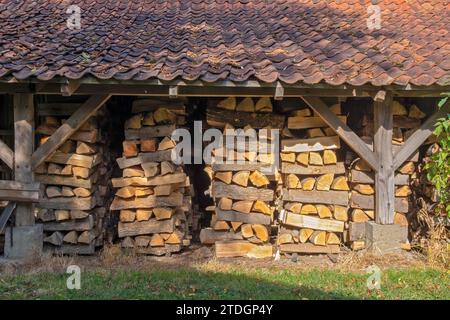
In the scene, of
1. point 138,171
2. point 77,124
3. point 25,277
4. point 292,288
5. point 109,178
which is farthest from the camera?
point 109,178

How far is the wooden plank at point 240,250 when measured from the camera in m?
6.87

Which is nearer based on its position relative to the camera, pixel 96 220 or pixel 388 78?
pixel 388 78

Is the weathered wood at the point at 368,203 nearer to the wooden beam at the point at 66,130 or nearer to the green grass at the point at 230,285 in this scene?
the green grass at the point at 230,285

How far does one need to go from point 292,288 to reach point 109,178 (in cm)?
378

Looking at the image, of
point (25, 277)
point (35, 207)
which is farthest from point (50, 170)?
point (25, 277)

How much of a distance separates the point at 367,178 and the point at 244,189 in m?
1.78

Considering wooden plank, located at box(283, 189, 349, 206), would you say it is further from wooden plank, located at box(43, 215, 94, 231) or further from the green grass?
wooden plank, located at box(43, 215, 94, 231)

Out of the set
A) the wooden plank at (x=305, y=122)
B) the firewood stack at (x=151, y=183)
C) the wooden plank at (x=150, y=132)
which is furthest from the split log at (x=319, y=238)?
the wooden plank at (x=150, y=132)

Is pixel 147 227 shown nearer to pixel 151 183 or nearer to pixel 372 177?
pixel 151 183

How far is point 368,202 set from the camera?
689cm

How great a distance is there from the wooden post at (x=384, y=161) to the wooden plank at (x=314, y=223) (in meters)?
0.58

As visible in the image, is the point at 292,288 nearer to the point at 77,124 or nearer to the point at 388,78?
the point at 388,78

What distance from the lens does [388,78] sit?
19.4ft

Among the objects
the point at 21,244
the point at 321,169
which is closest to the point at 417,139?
the point at 321,169
